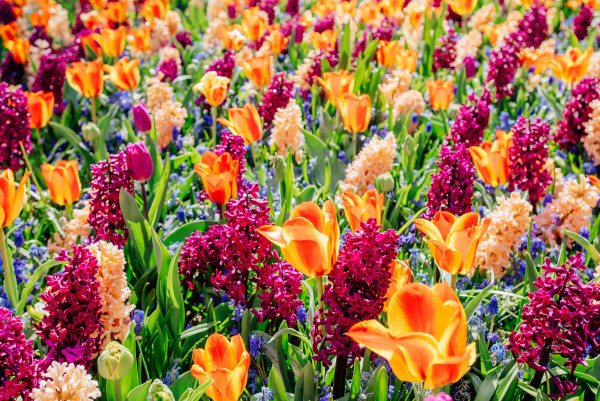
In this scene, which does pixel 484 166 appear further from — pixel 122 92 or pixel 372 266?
pixel 122 92

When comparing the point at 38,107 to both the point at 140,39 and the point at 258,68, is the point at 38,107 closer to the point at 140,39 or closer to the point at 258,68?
the point at 258,68

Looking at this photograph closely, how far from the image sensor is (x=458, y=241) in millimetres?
1705

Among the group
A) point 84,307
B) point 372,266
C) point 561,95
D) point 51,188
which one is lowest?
point 561,95

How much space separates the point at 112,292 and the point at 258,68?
7.73 ft

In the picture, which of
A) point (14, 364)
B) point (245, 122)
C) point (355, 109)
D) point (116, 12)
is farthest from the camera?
point (116, 12)

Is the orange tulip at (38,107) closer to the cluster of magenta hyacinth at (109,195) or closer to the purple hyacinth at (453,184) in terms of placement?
the cluster of magenta hyacinth at (109,195)

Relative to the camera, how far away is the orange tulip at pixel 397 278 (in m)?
1.60

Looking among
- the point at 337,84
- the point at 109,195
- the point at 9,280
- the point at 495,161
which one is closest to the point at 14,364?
the point at 9,280

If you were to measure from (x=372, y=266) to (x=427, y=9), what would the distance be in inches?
181

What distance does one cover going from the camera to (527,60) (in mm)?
4535

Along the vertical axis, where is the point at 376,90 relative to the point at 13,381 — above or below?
below

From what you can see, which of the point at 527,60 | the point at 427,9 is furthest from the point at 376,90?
the point at 427,9

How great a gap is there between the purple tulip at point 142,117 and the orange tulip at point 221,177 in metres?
0.84

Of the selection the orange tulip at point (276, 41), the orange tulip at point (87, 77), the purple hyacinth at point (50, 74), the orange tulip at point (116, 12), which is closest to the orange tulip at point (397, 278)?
the orange tulip at point (87, 77)
